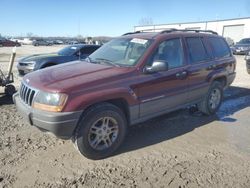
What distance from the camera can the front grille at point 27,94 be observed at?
3.80m

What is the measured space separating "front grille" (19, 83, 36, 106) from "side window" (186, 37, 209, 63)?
3034 millimetres

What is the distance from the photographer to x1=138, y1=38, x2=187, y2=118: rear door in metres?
4.34

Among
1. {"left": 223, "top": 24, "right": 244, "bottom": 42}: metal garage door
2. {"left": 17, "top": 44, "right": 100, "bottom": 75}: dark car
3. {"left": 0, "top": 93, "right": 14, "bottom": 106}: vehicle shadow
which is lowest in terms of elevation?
{"left": 0, "top": 93, "right": 14, "bottom": 106}: vehicle shadow

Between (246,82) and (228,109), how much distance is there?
13.8 feet

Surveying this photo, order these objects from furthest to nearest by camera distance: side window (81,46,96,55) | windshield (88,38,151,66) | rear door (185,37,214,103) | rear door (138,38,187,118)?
side window (81,46,96,55)
rear door (185,37,214,103)
windshield (88,38,151,66)
rear door (138,38,187,118)

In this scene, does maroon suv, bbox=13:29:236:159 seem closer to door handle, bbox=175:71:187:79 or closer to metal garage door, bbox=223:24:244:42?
door handle, bbox=175:71:187:79

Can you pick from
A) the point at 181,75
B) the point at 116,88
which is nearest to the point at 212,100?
the point at 181,75

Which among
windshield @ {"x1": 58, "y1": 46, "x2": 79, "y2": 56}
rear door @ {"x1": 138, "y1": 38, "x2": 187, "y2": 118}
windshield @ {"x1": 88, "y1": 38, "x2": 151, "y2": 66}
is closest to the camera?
rear door @ {"x1": 138, "y1": 38, "x2": 187, "y2": 118}

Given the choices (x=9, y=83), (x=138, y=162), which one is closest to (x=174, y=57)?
(x=138, y=162)

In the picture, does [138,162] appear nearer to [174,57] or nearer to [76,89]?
[76,89]

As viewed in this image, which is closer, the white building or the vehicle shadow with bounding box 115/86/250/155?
the vehicle shadow with bounding box 115/86/250/155

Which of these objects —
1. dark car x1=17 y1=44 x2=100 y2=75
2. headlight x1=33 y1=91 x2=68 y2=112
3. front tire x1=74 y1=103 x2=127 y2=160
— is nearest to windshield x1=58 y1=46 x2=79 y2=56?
dark car x1=17 y1=44 x2=100 y2=75

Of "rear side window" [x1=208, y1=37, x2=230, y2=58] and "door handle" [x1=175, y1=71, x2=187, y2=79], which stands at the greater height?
"rear side window" [x1=208, y1=37, x2=230, y2=58]

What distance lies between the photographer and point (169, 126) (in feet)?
17.5
